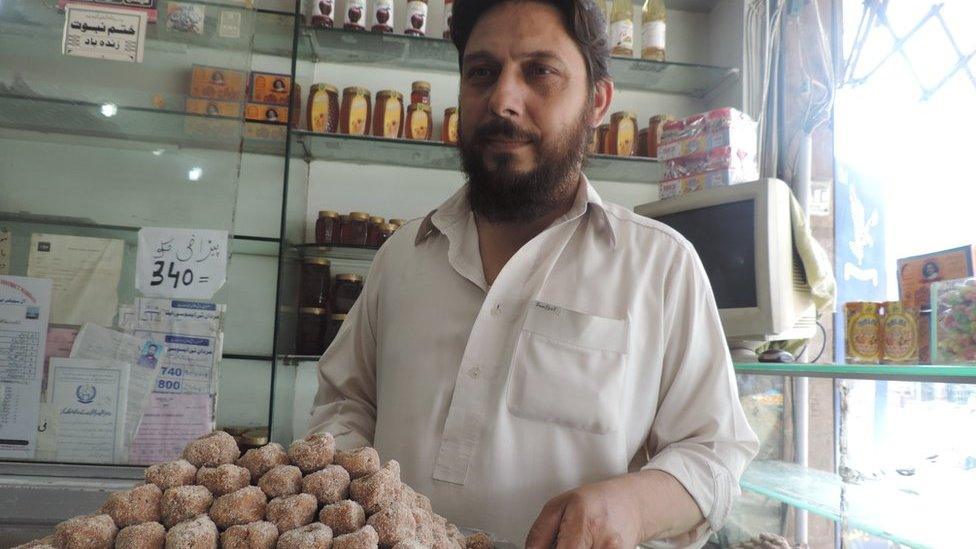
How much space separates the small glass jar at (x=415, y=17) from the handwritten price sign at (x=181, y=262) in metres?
1.12

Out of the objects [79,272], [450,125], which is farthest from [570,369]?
[450,125]

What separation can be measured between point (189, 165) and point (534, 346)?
0.99m

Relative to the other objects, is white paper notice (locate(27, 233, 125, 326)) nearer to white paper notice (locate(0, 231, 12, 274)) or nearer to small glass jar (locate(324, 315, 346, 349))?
white paper notice (locate(0, 231, 12, 274))

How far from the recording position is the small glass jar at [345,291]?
88.5 inches

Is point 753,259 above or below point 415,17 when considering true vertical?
below

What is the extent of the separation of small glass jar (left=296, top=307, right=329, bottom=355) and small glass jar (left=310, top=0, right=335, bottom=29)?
0.93m

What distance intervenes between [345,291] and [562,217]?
125 centimetres

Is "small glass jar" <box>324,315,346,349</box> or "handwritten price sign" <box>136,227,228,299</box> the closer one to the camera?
"handwritten price sign" <box>136,227,228,299</box>

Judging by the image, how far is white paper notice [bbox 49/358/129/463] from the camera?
1.42 metres

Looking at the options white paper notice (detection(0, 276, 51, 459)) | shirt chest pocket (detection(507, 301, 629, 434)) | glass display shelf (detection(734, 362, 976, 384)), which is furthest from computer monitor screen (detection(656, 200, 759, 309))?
white paper notice (detection(0, 276, 51, 459))

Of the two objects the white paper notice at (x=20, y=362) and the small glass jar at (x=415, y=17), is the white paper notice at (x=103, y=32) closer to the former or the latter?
the white paper notice at (x=20, y=362)

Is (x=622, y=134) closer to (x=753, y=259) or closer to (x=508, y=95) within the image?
(x=753, y=259)

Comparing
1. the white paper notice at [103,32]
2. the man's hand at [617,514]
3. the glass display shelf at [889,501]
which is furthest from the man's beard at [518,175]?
the white paper notice at [103,32]

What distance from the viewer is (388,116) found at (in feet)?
7.61
